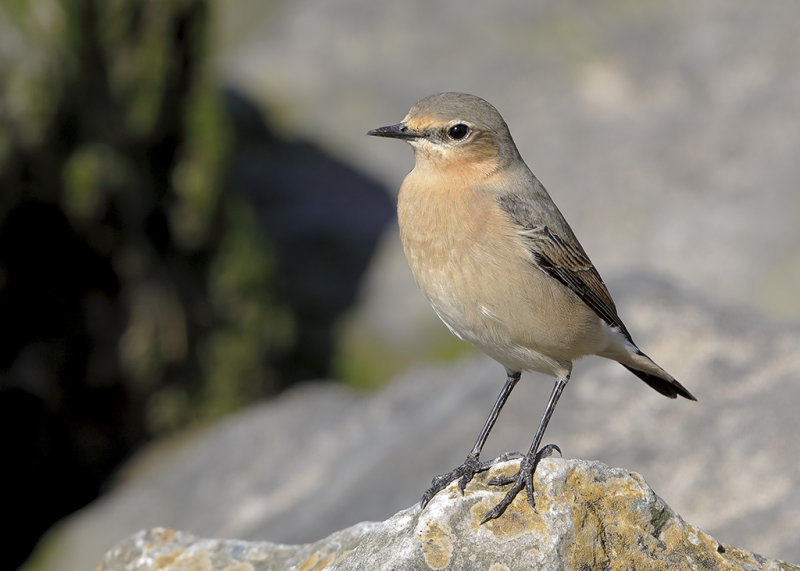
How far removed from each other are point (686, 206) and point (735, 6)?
518cm

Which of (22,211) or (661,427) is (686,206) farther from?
(22,211)

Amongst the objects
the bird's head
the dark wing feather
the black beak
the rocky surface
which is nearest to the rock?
the dark wing feather

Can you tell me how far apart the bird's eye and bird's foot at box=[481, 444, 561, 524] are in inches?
76.6

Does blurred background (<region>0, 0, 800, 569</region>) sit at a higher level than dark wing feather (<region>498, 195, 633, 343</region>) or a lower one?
higher

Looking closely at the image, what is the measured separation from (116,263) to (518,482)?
938 centimetres

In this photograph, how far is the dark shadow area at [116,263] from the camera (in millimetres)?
12438

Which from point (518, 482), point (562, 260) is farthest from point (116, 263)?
point (518, 482)

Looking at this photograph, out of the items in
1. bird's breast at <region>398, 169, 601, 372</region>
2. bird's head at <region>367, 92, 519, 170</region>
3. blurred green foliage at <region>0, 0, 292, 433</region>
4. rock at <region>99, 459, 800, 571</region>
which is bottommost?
rock at <region>99, 459, 800, 571</region>

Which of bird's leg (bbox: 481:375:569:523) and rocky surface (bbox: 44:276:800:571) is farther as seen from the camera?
rocky surface (bbox: 44:276:800:571)

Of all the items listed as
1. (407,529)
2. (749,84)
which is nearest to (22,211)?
(407,529)

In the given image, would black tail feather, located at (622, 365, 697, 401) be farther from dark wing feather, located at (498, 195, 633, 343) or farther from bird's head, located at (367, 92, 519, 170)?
bird's head, located at (367, 92, 519, 170)

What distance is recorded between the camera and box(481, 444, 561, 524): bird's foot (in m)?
4.95

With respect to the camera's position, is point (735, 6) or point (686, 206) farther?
point (735, 6)

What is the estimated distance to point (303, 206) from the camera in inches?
727
